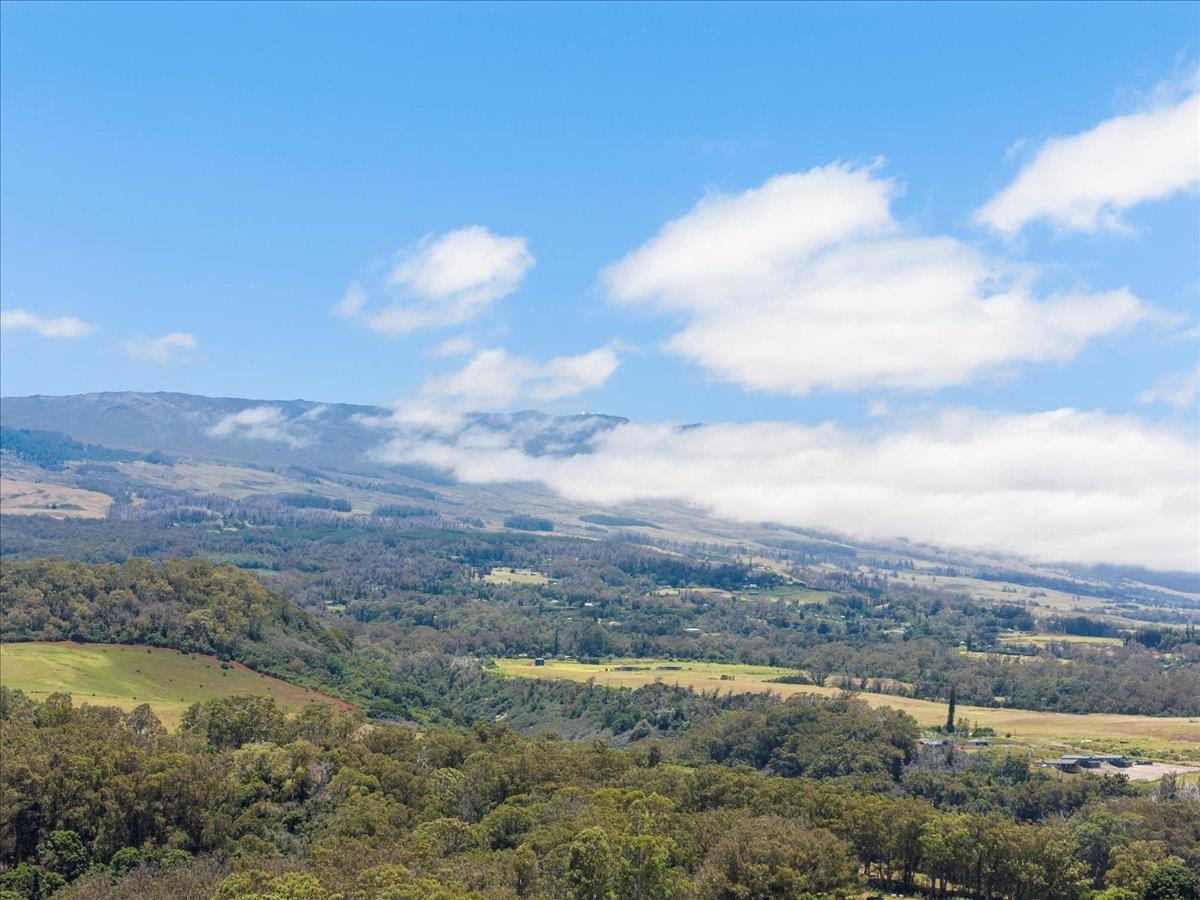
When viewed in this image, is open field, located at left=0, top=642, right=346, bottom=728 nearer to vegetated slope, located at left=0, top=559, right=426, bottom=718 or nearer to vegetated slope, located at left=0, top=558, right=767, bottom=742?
vegetated slope, located at left=0, top=559, right=426, bottom=718

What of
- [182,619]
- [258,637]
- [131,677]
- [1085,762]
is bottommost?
[131,677]

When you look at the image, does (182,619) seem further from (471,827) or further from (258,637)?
(471,827)

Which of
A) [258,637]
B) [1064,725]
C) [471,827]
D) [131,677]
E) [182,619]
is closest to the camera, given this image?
[471,827]

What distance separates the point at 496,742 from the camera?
111 m

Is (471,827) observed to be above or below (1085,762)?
below

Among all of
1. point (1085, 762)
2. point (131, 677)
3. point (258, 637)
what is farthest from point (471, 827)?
point (258, 637)

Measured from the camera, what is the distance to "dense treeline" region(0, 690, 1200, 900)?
70.0 metres

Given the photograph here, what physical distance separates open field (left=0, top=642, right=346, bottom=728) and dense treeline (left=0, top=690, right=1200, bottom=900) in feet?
94.4

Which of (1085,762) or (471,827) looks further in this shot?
(1085,762)

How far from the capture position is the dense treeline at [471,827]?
70000mm

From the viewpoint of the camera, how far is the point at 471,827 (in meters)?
84.1

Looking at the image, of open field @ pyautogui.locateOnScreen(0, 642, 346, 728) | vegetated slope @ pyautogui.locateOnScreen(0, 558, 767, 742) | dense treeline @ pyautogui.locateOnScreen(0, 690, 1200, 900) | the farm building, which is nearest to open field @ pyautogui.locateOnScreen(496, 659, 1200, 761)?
the farm building

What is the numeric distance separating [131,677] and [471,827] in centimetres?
8327

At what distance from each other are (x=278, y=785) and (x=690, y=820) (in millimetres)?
36133
